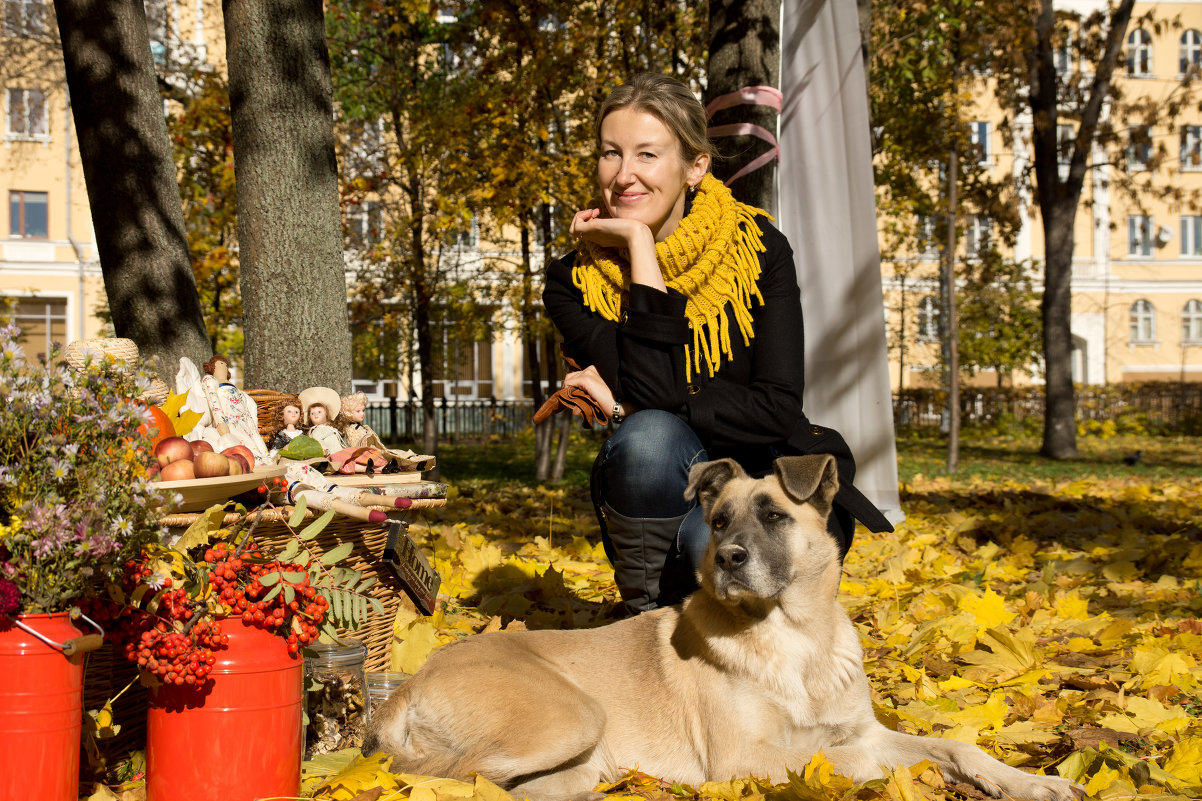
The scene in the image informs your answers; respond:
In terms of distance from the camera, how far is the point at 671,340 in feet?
12.5

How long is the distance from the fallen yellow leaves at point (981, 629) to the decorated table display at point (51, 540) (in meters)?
0.80

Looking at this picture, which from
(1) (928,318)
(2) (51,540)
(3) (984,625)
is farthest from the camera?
(1) (928,318)

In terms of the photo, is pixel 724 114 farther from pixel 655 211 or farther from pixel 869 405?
pixel 655 211

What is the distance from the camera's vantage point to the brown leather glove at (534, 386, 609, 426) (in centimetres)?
391

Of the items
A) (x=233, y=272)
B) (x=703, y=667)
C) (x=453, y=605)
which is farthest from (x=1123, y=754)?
(x=233, y=272)

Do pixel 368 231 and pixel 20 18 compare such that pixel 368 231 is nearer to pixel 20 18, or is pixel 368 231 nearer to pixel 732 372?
pixel 20 18

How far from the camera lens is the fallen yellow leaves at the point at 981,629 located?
115 inches

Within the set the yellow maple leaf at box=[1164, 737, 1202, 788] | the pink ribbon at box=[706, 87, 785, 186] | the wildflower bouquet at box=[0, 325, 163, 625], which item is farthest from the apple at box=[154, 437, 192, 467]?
the pink ribbon at box=[706, 87, 785, 186]

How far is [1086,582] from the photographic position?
564cm

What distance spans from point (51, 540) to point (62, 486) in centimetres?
16

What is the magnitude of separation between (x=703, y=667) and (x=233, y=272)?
1280 centimetres

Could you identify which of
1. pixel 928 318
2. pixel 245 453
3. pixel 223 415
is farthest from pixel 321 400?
pixel 928 318

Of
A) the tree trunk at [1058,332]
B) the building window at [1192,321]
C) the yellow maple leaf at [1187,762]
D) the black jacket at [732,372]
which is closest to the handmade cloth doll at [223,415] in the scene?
the black jacket at [732,372]

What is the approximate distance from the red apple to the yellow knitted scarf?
151cm
